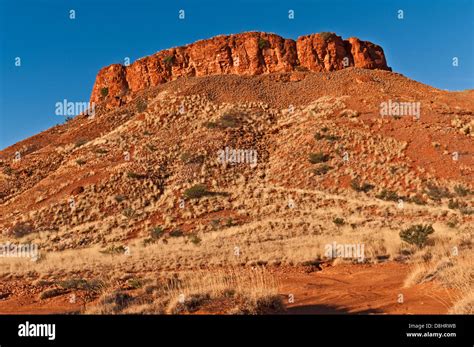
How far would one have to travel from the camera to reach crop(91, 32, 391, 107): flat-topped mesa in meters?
55.5

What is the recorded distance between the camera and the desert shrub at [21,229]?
106 ft

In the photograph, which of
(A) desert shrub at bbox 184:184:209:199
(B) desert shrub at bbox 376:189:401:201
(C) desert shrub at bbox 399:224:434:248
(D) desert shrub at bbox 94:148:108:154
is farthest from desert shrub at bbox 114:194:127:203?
(C) desert shrub at bbox 399:224:434:248

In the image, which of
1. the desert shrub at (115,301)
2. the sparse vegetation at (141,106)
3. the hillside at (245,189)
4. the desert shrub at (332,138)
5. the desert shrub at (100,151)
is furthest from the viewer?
the sparse vegetation at (141,106)

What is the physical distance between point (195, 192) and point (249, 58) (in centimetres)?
2566

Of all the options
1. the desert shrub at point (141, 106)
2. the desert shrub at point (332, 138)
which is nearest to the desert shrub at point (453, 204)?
the desert shrub at point (332, 138)

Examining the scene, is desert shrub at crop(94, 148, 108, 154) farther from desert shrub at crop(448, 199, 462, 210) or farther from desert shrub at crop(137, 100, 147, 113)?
desert shrub at crop(448, 199, 462, 210)

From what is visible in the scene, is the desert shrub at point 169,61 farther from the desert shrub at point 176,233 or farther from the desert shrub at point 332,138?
the desert shrub at point 176,233

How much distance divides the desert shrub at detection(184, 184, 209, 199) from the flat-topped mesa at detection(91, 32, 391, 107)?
23.9 m

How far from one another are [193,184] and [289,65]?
24133mm

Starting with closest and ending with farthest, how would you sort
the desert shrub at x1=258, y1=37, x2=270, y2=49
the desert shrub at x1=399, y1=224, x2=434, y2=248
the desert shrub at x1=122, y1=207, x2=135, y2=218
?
the desert shrub at x1=399, y1=224, x2=434, y2=248 → the desert shrub at x1=122, y1=207, x2=135, y2=218 → the desert shrub at x1=258, y1=37, x2=270, y2=49

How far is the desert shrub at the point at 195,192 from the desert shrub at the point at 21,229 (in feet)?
34.7

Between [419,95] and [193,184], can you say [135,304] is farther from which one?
[419,95]
